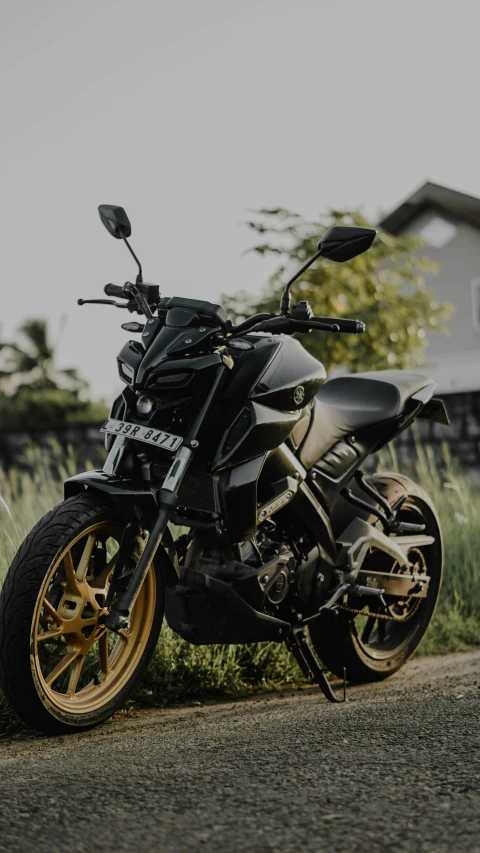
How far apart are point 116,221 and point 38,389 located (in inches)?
1287

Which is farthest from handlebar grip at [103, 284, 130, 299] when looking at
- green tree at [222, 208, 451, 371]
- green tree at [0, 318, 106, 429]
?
green tree at [0, 318, 106, 429]

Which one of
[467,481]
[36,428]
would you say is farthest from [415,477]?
[36,428]

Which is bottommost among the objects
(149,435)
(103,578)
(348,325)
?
(103,578)

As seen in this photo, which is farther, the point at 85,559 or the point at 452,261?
the point at 452,261

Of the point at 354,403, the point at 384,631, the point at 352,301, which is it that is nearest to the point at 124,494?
the point at 354,403

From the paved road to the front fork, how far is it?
1.44 ft

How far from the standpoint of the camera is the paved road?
2611mm

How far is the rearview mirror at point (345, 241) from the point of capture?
3.92 m

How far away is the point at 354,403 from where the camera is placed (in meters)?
4.96

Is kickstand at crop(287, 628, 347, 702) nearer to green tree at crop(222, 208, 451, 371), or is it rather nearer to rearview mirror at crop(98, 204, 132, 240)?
rearview mirror at crop(98, 204, 132, 240)

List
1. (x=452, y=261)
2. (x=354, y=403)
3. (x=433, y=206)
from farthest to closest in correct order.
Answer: (x=452, y=261) → (x=433, y=206) → (x=354, y=403)

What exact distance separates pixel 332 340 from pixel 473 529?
5234mm

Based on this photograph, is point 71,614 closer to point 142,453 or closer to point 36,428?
point 142,453

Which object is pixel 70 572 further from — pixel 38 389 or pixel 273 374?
pixel 38 389
